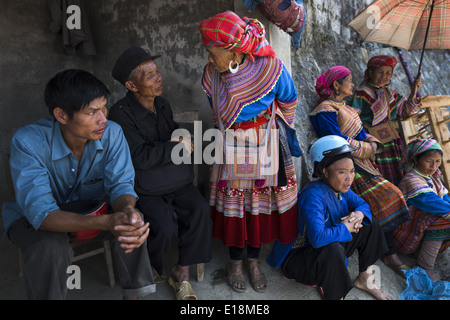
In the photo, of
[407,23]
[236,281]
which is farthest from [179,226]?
[407,23]

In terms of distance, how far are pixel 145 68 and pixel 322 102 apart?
1.80 meters

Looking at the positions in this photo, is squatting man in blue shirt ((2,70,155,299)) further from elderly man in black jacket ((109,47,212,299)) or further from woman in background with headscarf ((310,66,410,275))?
woman in background with headscarf ((310,66,410,275))

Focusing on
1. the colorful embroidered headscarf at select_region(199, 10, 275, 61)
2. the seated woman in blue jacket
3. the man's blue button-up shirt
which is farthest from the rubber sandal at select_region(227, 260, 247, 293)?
the colorful embroidered headscarf at select_region(199, 10, 275, 61)

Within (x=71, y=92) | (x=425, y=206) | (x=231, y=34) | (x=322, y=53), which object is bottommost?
(x=425, y=206)

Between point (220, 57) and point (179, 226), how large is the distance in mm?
1306

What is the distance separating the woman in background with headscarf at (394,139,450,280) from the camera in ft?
9.98

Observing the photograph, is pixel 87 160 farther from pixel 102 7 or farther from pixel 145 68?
pixel 102 7

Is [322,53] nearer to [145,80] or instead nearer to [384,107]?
[384,107]

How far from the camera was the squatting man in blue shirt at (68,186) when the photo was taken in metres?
1.74

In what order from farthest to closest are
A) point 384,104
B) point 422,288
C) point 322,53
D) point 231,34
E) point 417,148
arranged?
1. point 322,53
2. point 384,104
3. point 417,148
4. point 422,288
5. point 231,34

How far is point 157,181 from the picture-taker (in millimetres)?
2412

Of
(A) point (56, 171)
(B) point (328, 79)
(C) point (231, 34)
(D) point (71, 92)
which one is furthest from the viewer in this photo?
(B) point (328, 79)

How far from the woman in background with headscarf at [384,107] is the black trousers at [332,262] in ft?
4.92
